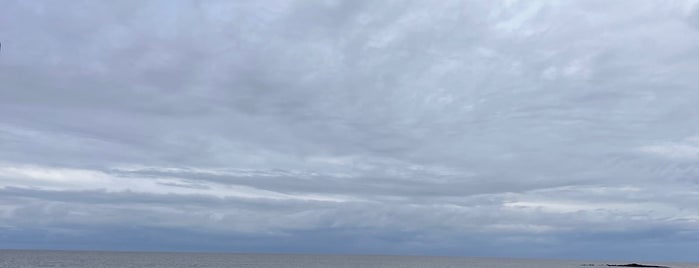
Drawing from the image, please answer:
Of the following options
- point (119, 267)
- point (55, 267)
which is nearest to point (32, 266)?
point (55, 267)

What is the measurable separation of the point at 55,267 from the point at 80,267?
25.9 ft

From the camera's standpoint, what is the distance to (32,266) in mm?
195000

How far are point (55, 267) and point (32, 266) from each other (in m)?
7.94

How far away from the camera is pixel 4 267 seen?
7215 inches

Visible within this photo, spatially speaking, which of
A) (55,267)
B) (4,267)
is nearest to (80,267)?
(55,267)

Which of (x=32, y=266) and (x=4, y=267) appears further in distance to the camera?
(x=32, y=266)

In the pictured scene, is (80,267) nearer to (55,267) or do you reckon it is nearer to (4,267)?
(55,267)

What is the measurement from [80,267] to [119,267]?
39.2ft

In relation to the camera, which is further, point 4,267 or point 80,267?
point 80,267

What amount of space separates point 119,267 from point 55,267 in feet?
59.3

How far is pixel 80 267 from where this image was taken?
7844 inches

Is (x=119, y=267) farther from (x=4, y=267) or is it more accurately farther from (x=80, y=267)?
(x=4, y=267)

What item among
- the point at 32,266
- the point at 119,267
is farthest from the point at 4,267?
the point at 119,267

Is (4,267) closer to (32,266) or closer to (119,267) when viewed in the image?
(32,266)
